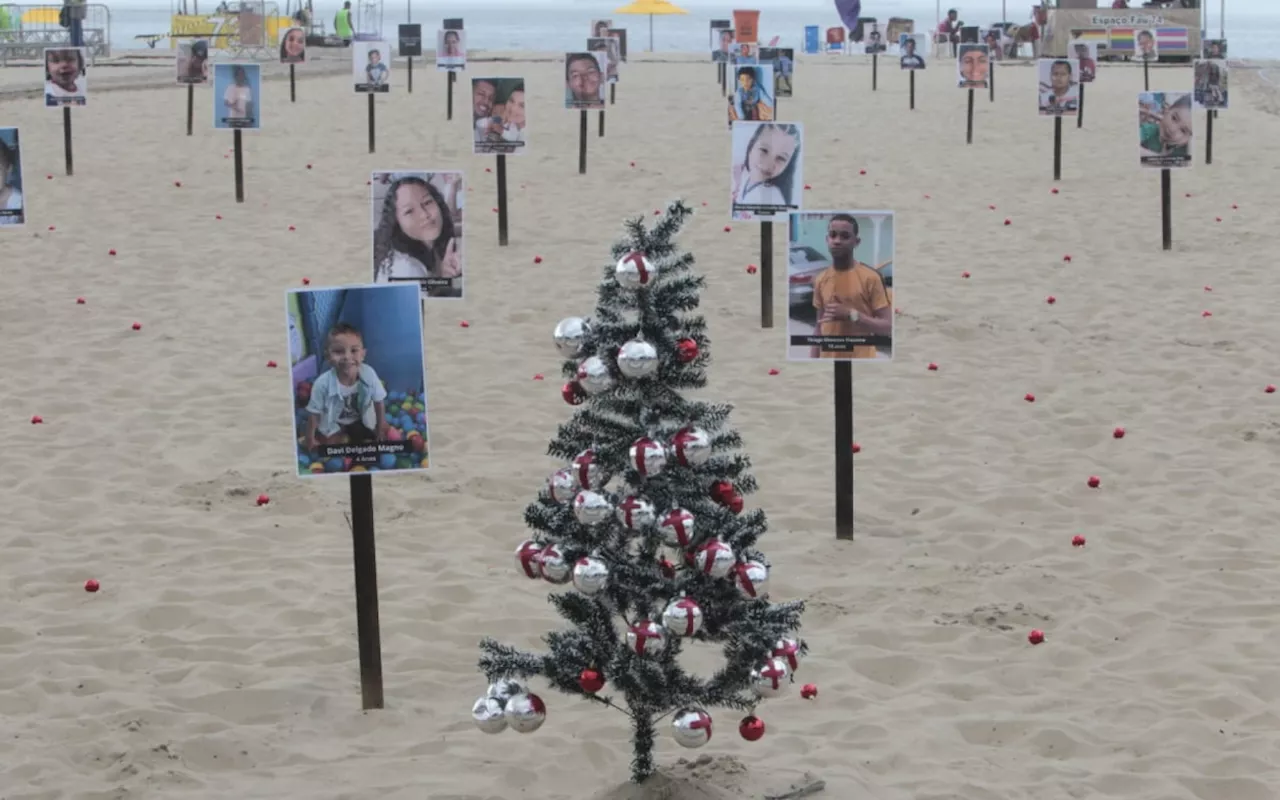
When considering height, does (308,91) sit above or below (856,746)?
above

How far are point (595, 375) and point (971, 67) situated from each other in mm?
19709

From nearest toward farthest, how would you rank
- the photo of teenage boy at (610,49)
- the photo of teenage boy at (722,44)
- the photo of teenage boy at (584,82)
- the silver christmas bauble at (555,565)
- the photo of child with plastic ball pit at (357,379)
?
the silver christmas bauble at (555,565), the photo of child with plastic ball pit at (357,379), the photo of teenage boy at (584,82), the photo of teenage boy at (610,49), the photo of teenage boy at (722,44)

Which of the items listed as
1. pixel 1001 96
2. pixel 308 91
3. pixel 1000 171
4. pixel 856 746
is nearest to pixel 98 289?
pixel 856 746

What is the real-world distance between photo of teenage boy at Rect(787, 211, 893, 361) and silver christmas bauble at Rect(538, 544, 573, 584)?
8.84ft

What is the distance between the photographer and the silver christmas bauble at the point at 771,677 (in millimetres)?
4715

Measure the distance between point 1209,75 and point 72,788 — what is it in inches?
713

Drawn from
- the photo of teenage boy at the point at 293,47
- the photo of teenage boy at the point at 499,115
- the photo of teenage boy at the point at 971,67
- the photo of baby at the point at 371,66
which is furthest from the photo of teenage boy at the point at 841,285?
the photo of teenage boy at the point at 293,47

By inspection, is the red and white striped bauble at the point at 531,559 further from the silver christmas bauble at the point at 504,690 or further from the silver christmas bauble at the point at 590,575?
the silver christmas bauble at the point at 504,690

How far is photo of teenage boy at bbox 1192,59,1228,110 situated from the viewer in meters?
20.2

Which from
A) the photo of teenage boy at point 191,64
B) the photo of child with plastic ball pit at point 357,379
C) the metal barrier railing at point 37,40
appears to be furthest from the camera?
the metal barrier railing at point 37,40

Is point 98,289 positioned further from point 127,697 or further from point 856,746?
point 856,746

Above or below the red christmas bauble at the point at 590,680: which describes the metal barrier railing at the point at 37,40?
above

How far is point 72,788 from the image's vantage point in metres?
5.17

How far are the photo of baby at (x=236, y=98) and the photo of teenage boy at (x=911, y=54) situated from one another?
39.2 ft
